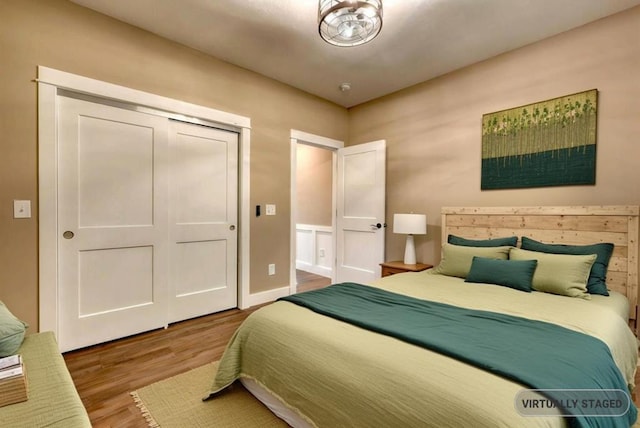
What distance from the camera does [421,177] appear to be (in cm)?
366

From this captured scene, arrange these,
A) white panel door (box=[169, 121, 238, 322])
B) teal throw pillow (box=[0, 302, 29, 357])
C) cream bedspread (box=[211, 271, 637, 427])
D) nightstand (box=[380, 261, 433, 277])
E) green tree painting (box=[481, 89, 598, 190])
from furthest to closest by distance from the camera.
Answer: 1. nightstand (box=[380, 261, 433, 277])
2. white panel door (box=[169, 121, 238, 322])
3. green tree painting (box=[481, 89, 598, 190])
4. teal throw pillow (box=[0, 302, 29, 357])
5. cream bedspread (box=[211, 271, 637, 427])

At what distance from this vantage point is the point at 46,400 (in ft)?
3.65

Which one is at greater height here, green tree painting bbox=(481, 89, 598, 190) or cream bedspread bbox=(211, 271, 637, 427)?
green tree painting bbox=(481, 89, 598, 190)

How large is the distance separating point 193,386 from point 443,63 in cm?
360

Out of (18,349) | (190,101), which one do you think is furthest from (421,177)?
(18,349)

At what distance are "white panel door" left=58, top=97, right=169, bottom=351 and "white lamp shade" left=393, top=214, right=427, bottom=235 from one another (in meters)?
2.38

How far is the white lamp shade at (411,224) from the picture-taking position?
3.32m

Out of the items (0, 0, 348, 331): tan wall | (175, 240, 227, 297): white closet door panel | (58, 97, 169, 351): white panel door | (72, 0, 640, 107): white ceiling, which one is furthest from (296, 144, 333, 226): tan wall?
(58, 97, 169, 351): white panel door

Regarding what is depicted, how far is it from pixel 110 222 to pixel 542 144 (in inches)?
150

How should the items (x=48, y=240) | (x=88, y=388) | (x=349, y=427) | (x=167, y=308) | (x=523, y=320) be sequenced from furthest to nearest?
(x=167, y=308)
(x=48, y=240)
(x=88, y=388)
(x=523, y=320)
(x=349, y=427)

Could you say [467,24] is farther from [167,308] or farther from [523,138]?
[167,308]

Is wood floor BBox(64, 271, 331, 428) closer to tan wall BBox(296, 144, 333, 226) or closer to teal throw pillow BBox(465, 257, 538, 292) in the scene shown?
teal throw pillow BBox(465, 257, 538, 292)

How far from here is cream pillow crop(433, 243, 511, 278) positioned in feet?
8.50

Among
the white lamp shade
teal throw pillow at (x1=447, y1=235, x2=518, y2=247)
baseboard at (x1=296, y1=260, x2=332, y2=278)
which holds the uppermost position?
the white lamp shade
